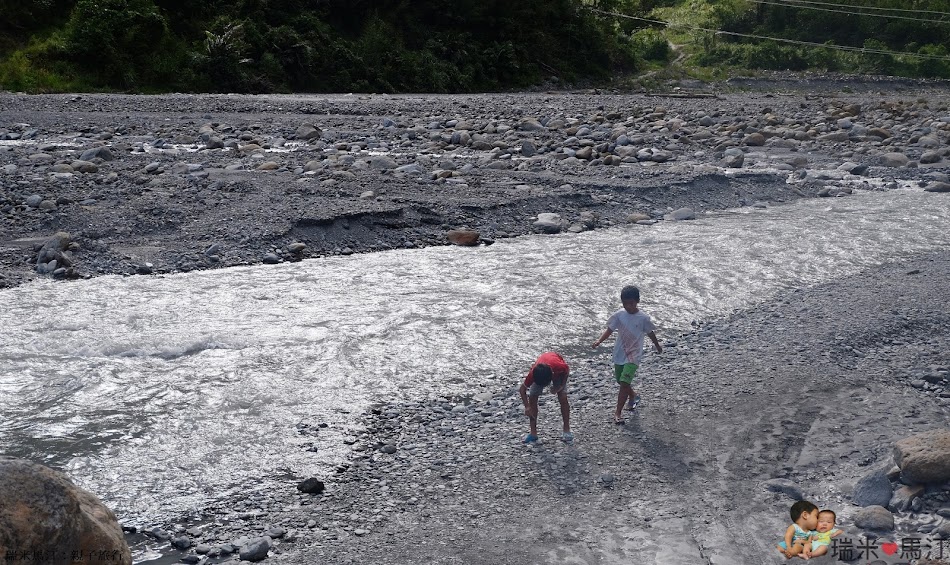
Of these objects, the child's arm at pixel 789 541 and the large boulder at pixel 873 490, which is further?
the large boulder at pixel 873 490

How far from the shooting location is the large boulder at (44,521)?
10.6 feet

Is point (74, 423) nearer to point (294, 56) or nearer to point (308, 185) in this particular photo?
point (308, 185)

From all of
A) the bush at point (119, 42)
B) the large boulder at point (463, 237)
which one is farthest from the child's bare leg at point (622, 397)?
the bush at point (119, 42)

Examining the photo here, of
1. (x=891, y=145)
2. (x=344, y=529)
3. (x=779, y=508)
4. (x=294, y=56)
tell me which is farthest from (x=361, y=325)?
(x=294, y=56)

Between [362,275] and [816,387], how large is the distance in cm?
461

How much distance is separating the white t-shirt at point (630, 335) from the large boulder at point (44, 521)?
294 cm

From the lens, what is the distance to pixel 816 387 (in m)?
5.70

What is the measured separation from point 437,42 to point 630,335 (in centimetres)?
3138

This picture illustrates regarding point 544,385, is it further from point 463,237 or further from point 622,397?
point 463,237

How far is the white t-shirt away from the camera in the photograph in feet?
17.3

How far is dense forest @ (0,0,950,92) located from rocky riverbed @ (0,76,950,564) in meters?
7.31

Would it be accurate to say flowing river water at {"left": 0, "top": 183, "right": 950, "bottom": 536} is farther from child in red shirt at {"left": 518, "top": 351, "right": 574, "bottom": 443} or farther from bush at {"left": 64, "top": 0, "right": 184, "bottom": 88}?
bush at {"left": 64, "top": 0, "right": 184, "bottom": 88}

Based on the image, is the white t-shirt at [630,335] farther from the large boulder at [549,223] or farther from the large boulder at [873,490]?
the large boulder at [549,223]

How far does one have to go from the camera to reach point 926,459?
13.8ft
